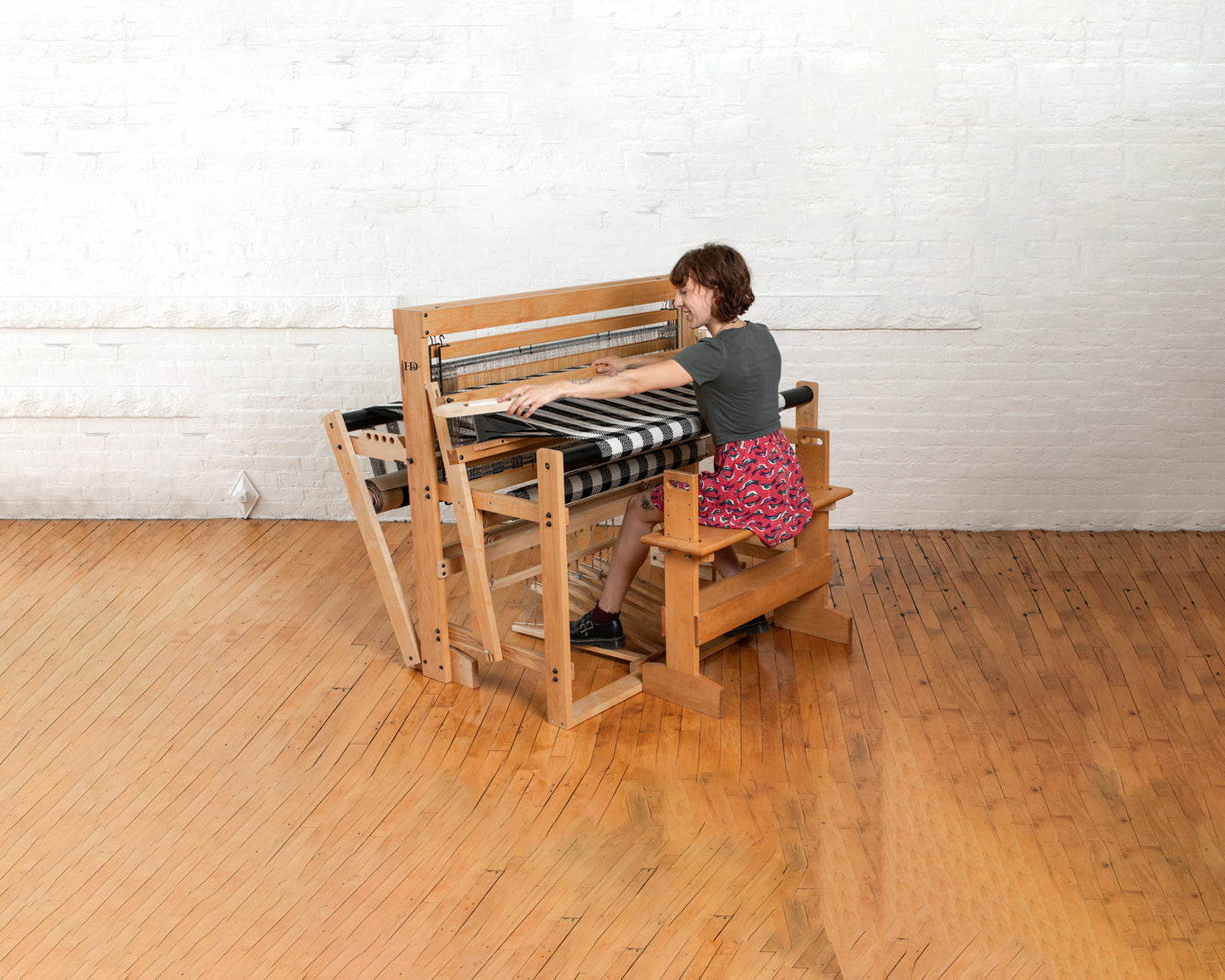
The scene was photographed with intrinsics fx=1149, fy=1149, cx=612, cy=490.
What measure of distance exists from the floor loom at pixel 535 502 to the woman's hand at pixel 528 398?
59mm

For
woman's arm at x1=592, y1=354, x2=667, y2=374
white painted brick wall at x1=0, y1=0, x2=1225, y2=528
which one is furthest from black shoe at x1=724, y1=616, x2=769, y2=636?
white painted brick wall at x1=0, y1=0, x2=1225, y2=528

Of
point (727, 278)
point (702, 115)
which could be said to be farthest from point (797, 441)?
point (702, 115)

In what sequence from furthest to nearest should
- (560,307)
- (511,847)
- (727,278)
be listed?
(560,307) < (727,278) < (511,847)

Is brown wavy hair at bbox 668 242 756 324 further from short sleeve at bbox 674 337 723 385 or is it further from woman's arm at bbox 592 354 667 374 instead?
woman's arm at bbox 592 354 667 374

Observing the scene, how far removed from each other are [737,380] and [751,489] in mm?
331

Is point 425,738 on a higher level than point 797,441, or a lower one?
lower

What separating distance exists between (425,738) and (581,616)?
86cm

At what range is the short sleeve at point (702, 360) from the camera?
127 inches

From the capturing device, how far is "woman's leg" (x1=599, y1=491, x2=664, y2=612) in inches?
140

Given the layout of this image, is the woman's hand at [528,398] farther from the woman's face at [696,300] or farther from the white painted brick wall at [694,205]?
the white painted brick wall at [694,205]

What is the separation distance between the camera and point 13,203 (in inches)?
199

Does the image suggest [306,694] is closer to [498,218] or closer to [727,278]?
[727,278]

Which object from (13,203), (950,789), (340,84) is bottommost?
(950,789)

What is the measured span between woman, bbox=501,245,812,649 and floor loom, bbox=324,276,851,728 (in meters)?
0.10
